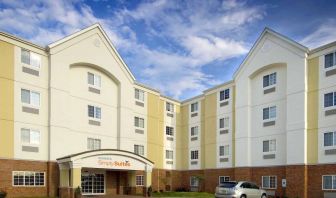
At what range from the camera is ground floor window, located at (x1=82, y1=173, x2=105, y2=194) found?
105ft

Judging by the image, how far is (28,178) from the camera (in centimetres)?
2727

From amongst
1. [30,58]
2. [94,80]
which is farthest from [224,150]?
[30,58]

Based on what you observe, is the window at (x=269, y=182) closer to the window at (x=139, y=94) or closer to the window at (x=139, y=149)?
the window at (x=139, y=149)

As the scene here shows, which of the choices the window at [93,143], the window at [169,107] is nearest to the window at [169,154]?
the window at [169,107]

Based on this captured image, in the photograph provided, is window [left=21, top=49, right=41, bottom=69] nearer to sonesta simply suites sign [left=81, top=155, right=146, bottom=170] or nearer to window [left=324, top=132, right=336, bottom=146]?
sonesta simply suites sign [left=81, top=155, right=146, bottom=170]

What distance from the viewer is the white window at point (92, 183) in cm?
3197

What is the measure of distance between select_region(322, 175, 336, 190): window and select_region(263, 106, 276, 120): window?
7.29m

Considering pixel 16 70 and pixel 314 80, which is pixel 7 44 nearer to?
pixel 16 70

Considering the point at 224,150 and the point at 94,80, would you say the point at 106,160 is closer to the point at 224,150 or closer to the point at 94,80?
the point at 94,80

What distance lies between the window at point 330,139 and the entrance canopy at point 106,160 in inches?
613

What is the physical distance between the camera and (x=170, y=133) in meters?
43.3

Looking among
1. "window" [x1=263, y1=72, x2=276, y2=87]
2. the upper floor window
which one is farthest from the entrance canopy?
the upper floor window

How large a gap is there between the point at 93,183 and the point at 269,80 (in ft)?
63.4

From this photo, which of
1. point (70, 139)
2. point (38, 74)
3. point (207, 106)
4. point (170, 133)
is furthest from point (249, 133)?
point (38, 74)
